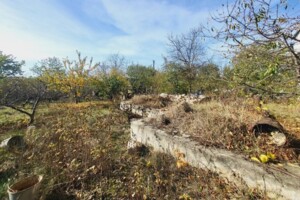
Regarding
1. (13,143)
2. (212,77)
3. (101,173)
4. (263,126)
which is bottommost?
(101,173)

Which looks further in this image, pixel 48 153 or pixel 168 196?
pixel 48 153

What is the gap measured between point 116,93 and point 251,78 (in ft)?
39.8

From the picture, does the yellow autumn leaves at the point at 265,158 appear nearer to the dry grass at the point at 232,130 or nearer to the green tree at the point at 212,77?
the dry grass at the point at 232,130

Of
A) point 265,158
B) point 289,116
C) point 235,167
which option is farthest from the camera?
point 289,116

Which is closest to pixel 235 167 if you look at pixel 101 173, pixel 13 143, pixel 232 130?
pixel 232 130

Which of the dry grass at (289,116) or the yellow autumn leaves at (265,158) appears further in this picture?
the dry grass at (289,116)

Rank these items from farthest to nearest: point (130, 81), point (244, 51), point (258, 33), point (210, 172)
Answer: point (130, 81) < point (210, 172) < point (244, 51) < point (258, 33)

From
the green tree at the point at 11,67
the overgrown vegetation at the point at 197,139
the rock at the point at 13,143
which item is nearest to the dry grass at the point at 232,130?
the overgrown vegetation at the point at 197,139

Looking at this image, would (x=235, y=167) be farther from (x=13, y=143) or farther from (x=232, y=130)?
(x=13, y=143)

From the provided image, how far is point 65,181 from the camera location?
10.6 ft

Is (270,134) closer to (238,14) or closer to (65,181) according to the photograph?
(238,14)

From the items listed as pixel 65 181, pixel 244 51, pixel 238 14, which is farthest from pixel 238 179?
pixel 65 181

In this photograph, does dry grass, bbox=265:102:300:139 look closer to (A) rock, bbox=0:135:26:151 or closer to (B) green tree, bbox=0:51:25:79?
(A) rock, bbox=0:135:26:151

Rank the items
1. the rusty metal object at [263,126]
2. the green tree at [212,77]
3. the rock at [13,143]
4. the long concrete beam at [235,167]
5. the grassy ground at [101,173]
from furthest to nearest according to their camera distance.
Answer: the rock at [13,143] → the green tree at [212,77] → the rusty metal object at [263,126] → the grassy ground at [101,173] → the long concrete beam at [235,167]
